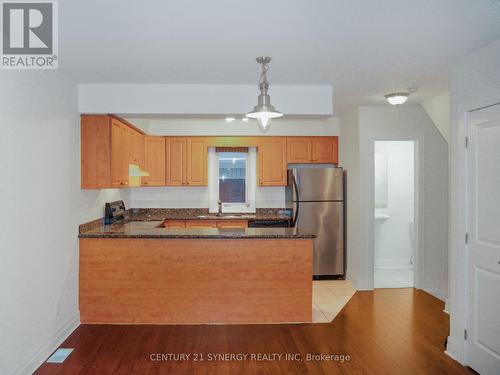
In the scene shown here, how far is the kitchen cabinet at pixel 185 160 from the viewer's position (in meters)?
5.86

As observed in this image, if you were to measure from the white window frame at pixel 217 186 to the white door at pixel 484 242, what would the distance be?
374 centimetres

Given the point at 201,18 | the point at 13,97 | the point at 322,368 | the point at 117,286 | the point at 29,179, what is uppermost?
the point at 201,18

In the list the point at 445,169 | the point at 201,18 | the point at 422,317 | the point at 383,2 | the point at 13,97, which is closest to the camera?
the point at 383,2

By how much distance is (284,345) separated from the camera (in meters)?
3.22

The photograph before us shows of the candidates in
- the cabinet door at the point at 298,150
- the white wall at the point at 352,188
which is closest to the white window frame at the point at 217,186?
the cabinet door at the point at 298,150

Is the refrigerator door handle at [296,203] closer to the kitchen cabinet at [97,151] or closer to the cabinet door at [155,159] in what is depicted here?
the cabinet door at [155,159]

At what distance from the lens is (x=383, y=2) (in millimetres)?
2029

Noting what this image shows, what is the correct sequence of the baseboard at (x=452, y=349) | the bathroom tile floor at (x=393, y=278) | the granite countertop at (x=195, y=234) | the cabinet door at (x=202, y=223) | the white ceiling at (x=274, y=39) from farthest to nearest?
the cabinet door at (x=202, y=223) < the bathroom tile floor at (x=393, y=278) < the granite countertop at (x=195, y=234) < the baseboard at (x=452, y=349) < the white ceiling at (x=274, y=39)

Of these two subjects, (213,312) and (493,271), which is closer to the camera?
(493,271)

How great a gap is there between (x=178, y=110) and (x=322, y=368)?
106 inches

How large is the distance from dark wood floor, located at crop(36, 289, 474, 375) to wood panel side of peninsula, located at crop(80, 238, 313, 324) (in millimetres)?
135

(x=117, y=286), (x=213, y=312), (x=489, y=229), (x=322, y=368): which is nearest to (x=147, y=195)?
(x=117, y=286)

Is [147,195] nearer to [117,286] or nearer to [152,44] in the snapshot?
[117,286]

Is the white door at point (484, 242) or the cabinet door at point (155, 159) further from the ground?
the cabinet door at point (155, 159)
